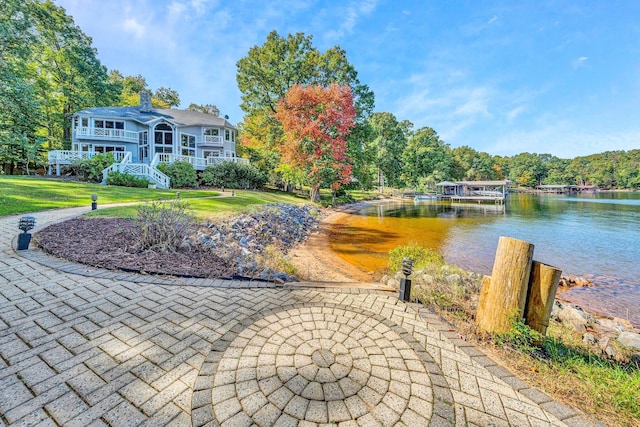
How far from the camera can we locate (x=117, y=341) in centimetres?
258

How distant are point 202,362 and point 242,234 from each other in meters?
6.37

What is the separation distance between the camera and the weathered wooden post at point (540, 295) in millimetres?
2787

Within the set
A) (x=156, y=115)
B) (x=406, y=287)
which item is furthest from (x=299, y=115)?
(x=406, y=287)

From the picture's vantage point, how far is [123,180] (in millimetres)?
16688

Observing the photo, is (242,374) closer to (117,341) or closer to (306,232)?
(117,341)

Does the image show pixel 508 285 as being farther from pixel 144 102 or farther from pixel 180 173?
pixel 144 102

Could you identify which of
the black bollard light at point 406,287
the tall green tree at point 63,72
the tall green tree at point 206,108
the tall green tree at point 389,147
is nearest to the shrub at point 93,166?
the tall green tree at point 63,72

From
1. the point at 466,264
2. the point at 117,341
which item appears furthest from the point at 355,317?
the point at 466,264

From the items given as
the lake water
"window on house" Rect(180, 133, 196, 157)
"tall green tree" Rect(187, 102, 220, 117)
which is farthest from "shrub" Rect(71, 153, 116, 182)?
"tall green tree" Rect(187, 102, 220, 117)

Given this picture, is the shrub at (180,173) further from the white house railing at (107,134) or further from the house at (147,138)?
the white house railing at (107,134)

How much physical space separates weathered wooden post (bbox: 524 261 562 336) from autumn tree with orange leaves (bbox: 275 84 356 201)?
16.4 m

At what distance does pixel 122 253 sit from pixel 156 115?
25467mm

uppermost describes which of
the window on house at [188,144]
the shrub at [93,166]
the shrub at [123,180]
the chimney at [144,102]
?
the chimney at [144,102]

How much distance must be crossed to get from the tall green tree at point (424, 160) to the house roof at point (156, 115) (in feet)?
102
